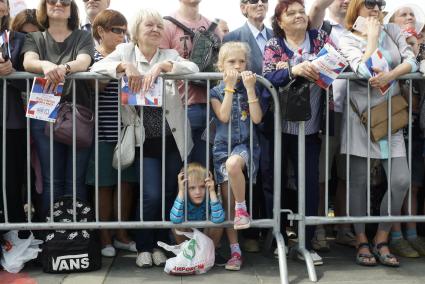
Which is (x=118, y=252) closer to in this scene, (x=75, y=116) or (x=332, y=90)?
(x=75, y=116)

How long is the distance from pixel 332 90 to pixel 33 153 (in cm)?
257

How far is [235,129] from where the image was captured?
5137mm

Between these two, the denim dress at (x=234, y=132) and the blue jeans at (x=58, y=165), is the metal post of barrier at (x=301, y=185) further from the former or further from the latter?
the blue jeans at (x=58, y=165)

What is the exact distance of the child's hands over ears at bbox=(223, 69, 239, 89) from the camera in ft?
16.0

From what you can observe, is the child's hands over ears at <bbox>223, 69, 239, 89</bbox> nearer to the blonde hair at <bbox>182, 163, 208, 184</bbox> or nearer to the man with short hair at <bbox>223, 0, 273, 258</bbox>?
the man with short hair at <bbox>223, 0, 273, 258</bbox>

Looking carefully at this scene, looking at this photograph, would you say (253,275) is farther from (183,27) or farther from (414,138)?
(183,27)

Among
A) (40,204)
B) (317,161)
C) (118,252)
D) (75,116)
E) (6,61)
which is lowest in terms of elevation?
(118,252)

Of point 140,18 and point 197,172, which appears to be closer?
point 197,172

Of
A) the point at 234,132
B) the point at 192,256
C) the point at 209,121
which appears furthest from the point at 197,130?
the point at 192,256

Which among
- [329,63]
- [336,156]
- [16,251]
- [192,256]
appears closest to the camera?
[329,63]

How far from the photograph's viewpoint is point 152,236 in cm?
529

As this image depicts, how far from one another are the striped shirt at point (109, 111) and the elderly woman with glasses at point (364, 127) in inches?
74.5

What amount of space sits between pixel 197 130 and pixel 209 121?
265 mm

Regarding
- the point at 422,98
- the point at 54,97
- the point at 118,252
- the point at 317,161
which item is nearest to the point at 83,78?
the point at 54,97
